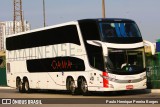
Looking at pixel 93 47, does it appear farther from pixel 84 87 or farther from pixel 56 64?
pixel 56 64

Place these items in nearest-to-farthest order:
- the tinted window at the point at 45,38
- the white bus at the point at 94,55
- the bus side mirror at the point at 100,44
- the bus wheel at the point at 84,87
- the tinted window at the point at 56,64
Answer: the bus side mirror at the point at 100,44 → the white bus at the point at 94,55 → the bus wheel at the point at 84,87 → the tinted window at the point at 56,64 → the tinted window at the point at 45,38

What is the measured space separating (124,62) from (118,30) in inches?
64.0

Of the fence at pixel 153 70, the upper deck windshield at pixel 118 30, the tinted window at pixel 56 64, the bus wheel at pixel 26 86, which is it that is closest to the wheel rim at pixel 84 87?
the tinted window at pixel 56 64

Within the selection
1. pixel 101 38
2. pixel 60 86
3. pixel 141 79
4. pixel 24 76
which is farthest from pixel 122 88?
pixel 24 76

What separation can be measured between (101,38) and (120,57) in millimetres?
1300

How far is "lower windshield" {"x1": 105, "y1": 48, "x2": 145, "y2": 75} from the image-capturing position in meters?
22.8

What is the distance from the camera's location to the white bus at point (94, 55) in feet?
75.0

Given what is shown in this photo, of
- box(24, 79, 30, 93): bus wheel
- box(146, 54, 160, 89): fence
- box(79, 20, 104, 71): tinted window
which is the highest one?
box(79, 20, 104, 71): tinted window

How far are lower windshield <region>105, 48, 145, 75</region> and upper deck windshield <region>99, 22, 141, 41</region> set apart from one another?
0.77 m

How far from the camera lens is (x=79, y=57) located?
24.3 meters

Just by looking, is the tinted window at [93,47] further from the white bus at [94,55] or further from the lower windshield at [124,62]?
the lower windshield at [124,62]

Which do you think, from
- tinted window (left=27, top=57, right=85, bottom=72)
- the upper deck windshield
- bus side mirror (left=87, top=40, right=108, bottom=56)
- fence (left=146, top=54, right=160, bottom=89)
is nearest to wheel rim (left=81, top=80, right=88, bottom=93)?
tinted window (left=27, top=57, right=85, bottom=72)

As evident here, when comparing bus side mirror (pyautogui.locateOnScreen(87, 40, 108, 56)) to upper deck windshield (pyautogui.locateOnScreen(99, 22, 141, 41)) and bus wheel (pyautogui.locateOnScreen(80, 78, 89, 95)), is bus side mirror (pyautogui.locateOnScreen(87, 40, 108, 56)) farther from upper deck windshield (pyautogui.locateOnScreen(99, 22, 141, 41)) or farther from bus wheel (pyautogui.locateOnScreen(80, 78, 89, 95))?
bus wheel (pyautogui.locateOnScreen(80, 78, 89, 95))

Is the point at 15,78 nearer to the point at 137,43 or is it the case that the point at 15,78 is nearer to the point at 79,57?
the point at 79,57
